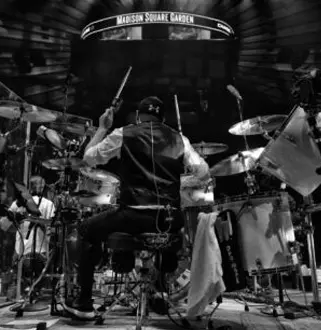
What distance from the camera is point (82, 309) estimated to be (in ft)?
Result: 8.13

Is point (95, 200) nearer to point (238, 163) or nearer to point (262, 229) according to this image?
point (238, 163)

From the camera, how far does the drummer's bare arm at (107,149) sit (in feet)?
7.53

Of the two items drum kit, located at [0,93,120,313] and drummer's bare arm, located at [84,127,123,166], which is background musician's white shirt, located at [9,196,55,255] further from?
drummer's bare arm, located at [84,127,123,166]

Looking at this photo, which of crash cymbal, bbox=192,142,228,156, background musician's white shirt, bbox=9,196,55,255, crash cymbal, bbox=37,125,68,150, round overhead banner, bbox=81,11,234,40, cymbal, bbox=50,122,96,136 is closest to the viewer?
crash cymbal, bbox=37,125,68,150

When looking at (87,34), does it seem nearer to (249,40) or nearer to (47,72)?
(47,72)

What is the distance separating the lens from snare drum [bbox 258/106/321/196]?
6.63 ft

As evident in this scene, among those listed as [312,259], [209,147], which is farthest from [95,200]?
[312,259]

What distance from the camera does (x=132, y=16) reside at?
5465 mm

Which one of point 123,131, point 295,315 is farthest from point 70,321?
point 295,315

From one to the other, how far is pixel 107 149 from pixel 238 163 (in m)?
1.72

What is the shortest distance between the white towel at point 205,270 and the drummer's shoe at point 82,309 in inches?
28.4

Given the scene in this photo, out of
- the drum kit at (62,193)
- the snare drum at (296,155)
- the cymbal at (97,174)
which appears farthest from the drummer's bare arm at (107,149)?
the cymbal at (97,174)

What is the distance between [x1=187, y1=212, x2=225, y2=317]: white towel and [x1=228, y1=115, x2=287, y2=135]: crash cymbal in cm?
158

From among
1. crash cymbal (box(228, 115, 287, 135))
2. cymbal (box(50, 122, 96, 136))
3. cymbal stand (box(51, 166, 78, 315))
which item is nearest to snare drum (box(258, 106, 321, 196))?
crash cymbal (box(228, 115, 287, 135))
